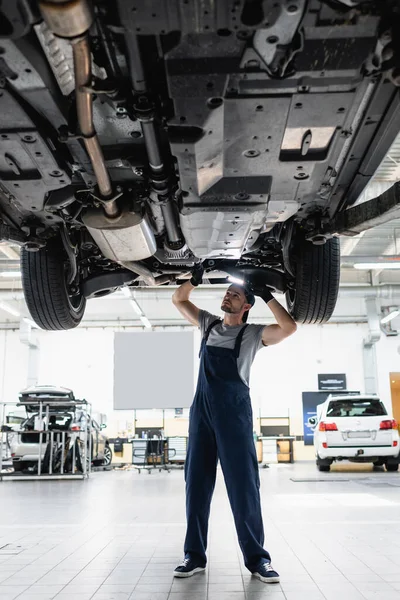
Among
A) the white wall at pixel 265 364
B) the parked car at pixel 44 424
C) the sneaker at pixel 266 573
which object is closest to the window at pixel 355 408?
the parked car at pixel 44 424

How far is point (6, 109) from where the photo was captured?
200cm

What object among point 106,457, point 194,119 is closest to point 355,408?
point 106,457

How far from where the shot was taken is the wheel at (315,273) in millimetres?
3635

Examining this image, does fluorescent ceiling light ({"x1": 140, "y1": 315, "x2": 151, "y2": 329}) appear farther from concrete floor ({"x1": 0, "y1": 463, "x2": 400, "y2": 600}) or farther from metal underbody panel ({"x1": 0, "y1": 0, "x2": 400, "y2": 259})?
→ metal underbody panel ({"x1": 0, "y1": 0, "x2": 400, "y2": 259})

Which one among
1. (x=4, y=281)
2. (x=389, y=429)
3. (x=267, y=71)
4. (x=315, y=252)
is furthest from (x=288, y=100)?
(x=4, y=281)

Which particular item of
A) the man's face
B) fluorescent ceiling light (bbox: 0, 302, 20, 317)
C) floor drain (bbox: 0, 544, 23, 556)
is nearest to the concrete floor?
floor drain (bbox: 0, 544, 23, 556)

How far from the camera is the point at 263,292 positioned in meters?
3.41

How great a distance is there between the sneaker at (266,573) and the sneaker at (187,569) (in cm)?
29

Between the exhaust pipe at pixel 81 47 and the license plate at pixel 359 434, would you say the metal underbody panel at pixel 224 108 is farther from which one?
the license plate at pixel 359 434

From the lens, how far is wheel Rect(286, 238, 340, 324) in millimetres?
3635

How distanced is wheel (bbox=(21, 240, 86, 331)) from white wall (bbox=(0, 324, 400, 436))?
12.8m

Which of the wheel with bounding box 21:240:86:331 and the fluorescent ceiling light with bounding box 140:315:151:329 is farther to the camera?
the fluorescent ceiling light with bounding box 140:315:151:329

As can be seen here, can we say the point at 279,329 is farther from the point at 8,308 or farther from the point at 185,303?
the point at 8,308

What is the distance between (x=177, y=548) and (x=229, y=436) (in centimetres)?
100
